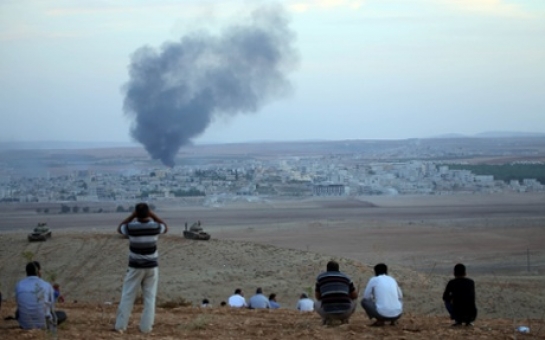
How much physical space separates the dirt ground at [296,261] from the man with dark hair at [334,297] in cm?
24

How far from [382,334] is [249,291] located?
39.9 ft

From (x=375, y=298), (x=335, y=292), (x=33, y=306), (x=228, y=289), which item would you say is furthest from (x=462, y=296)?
(x=228, y=289)

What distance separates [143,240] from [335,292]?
2.42m

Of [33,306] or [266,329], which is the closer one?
[33,306]

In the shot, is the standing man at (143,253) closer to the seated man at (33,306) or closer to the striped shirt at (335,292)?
the seated man at (33,306)

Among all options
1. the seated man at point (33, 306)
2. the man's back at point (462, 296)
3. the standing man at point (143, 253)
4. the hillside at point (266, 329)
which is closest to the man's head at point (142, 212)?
the standing man at point (143, 253)

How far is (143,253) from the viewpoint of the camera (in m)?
10.1

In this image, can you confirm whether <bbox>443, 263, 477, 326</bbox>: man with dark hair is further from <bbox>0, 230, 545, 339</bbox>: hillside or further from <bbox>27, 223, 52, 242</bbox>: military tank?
<bbox>27, 223, 52, 242</bbox>: military tank

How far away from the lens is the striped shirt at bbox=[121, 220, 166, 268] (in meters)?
10.1

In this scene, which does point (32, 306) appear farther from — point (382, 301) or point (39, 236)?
point (39, 236)

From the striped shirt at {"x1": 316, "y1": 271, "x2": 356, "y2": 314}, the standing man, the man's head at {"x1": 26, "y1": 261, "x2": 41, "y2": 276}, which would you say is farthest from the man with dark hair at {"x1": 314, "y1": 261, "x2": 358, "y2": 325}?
the man's head at {"x1": 26, "y1": 261, "x2": 41, "y2": 276}

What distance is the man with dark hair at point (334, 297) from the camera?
37.0ft

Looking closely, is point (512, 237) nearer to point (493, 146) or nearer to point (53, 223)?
point (53, 223)

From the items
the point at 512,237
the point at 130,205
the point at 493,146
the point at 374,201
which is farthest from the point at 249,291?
the point at 493,146
